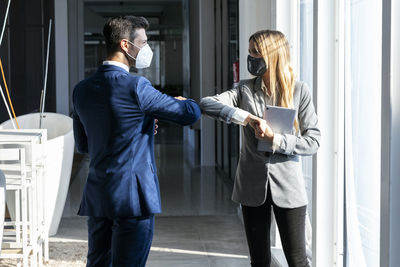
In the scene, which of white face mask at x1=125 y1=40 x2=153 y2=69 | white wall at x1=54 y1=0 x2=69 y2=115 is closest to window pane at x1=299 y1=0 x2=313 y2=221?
white face mask at x1=125 y1=40 x2=153 y2=69

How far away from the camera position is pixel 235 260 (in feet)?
15.3

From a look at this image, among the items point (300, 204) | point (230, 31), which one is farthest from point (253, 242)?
point (230, 31)

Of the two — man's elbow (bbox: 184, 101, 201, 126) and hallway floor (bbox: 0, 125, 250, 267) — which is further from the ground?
man's elbow (bbox: 184, 101, 201, 126)

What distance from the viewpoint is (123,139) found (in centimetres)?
244

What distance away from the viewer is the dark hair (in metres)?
2.51

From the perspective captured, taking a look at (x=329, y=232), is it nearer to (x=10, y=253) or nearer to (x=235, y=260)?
(x=235, y=260)

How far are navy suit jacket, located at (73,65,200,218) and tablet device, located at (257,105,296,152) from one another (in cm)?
39

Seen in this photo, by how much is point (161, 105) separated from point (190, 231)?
3.33 metres

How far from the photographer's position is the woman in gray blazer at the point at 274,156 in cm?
278

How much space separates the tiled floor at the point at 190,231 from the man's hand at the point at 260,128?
79.9 inches

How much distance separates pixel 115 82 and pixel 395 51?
990 millimetres

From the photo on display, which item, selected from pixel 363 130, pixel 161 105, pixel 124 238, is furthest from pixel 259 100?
pixel 124 238

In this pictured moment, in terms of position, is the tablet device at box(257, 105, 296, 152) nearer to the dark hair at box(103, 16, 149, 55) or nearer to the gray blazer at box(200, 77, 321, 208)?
the gray blazer at box(200, 77, 321, 208)

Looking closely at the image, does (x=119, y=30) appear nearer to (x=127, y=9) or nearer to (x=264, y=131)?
(x=264, y=131)
